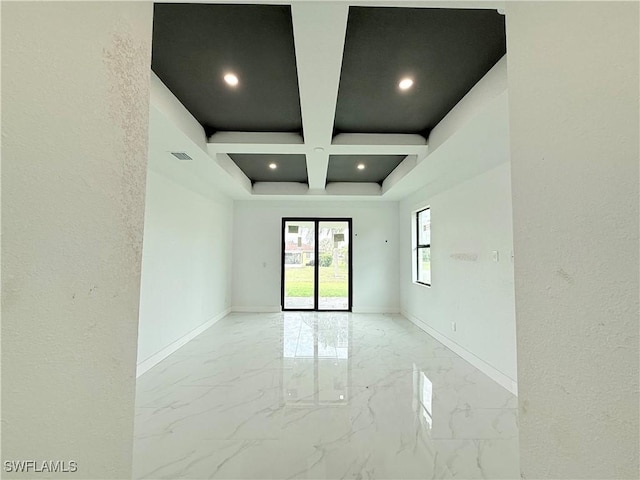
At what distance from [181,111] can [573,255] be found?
2.86 metres

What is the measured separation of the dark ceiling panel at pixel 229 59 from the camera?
5.13 feet

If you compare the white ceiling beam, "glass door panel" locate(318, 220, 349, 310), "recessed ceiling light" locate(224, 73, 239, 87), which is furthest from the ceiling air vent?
"glass door panel" locate(318, 220, 349, 310)

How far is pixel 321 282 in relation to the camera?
6.38m

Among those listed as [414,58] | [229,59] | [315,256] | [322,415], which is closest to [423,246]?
[315,256]

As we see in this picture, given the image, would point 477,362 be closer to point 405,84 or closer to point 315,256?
point 405,84

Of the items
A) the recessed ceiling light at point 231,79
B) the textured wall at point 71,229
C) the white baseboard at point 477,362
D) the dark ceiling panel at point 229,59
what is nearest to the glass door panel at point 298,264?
the white baseboard at point 477,362

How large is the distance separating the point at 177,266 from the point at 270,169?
6.60 feet

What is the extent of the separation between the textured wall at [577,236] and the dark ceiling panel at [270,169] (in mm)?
3367

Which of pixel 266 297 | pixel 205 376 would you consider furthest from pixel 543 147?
pixel 266 297

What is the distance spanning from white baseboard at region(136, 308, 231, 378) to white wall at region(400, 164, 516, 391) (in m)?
3.69

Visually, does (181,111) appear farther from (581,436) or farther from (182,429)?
(581,436)

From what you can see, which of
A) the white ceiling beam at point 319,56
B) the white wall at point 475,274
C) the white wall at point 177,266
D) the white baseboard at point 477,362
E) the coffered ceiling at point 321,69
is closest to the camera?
the white ceiling beam at point 319,56

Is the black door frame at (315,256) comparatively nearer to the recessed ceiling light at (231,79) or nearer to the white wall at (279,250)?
the white wall at (279,250)

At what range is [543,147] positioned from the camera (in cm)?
76
